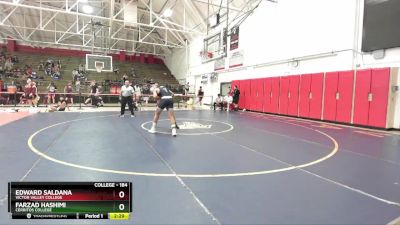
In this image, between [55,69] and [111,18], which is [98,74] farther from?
[111,18]

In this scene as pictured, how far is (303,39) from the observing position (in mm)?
13109

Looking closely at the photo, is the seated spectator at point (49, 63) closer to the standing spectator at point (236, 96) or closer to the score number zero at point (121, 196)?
the standing spectator at point (236, 96)

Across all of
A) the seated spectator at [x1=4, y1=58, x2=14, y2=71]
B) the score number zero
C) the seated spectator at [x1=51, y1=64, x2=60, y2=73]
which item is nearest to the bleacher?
the seated spectator at [x1=51, y1=64, x2=60, y2=73]

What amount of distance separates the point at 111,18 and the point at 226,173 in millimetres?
18306

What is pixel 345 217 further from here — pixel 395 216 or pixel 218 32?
pixel 218 32

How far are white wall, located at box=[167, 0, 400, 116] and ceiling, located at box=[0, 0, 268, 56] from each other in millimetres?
2039

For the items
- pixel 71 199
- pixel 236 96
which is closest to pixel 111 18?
pixel 236 96

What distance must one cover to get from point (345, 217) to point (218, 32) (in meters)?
19.6

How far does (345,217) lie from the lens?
267 cm

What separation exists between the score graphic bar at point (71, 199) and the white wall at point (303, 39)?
10726 millimetres

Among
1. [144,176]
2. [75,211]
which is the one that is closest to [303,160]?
[144,176]

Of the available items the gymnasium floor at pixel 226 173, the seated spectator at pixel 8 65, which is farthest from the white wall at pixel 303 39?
the seated spectator at pixel 8 65

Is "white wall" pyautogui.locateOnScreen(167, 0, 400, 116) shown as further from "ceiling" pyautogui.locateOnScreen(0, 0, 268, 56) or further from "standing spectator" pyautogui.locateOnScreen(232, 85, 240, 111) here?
"ceiling" pyautogui.locateOnScreen(0, 0, 268, 56)

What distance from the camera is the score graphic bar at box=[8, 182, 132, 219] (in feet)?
6.96
